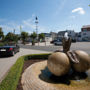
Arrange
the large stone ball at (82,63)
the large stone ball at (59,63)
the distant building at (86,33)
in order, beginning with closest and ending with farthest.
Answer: the large stone ball at (59,63) < the large stone ball at (82,63) < the distant building at (86,33)

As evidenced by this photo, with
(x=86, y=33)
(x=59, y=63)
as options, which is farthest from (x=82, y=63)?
(x=86, y=33)

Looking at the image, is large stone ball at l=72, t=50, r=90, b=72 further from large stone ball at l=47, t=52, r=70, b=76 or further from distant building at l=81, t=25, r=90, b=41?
distant building at l=81, t=25, r=90, b=41

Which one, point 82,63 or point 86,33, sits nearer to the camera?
point 82,63

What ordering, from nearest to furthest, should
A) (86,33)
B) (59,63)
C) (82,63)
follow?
(59,63) < (82,63) < (86,33)

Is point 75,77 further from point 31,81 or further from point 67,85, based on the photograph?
point 31,81

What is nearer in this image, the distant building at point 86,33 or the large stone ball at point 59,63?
the large stone ball at point 59,63

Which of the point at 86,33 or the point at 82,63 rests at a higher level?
the point at 86,33

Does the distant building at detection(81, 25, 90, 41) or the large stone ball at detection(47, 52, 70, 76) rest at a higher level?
the distant building at detection(81, 25, 90, 41)

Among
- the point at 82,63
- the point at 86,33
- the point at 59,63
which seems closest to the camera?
the point at 59,63

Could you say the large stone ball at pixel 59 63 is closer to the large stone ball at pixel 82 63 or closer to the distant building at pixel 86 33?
the large stone ball at pixel 82 63

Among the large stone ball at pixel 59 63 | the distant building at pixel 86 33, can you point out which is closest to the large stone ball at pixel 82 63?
the large stone ball at pixel 59 63

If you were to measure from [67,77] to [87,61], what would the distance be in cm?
135

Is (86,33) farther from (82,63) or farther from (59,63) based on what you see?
(59,63)

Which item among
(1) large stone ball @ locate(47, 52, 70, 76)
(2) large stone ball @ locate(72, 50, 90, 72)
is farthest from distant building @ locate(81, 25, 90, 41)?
(1) large stone ball @ locate(47, 52, 70, 76)
